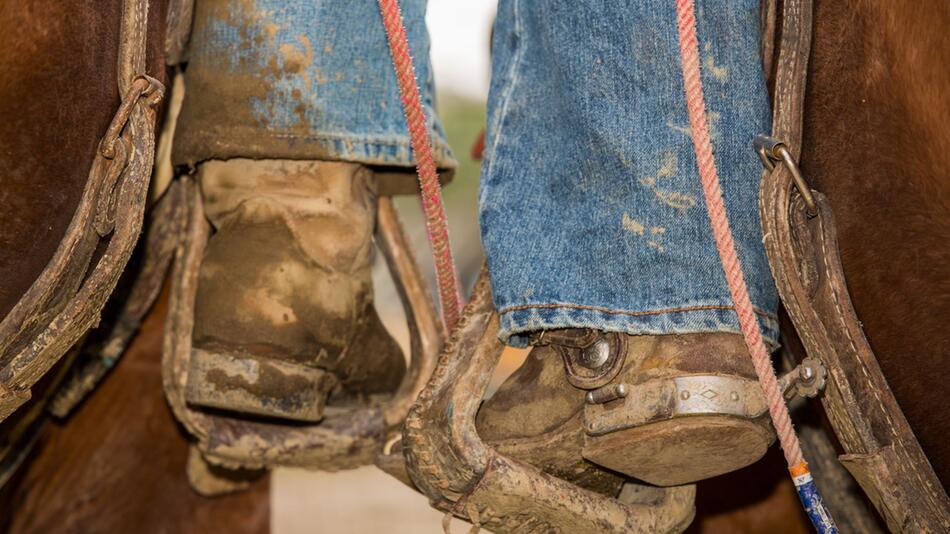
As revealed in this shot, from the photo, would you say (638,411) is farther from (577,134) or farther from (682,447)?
(577,134)

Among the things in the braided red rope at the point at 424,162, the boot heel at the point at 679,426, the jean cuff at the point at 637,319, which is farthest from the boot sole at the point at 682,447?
the braided red rope at the point at 424,162

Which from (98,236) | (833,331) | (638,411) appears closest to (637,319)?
(638,411)

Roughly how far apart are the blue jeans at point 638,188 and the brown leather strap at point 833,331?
0.11ft

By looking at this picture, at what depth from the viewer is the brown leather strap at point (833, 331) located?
118 centimetres

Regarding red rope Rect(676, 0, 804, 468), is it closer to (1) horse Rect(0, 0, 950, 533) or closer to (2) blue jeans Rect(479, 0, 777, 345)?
(2) blue jeans Rect(479, 0, 777, 345)

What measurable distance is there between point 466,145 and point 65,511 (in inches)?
536

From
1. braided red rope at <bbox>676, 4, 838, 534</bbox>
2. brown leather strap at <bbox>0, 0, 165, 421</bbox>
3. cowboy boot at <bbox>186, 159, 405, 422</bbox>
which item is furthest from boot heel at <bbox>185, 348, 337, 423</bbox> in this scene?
braided red rope at <bbox>676, 4, 838, 534</bbox>

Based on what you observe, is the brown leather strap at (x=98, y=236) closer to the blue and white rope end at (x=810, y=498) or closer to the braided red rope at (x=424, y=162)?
the braided red rope at (x=424, y=162)

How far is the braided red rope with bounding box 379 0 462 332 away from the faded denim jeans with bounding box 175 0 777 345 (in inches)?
3.8

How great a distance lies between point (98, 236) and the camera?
4.08 ft

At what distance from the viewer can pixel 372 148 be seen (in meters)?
1.47

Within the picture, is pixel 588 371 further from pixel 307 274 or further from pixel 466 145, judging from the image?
pixel 466 145

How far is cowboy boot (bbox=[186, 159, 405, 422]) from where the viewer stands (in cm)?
144

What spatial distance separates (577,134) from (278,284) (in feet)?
1.59
